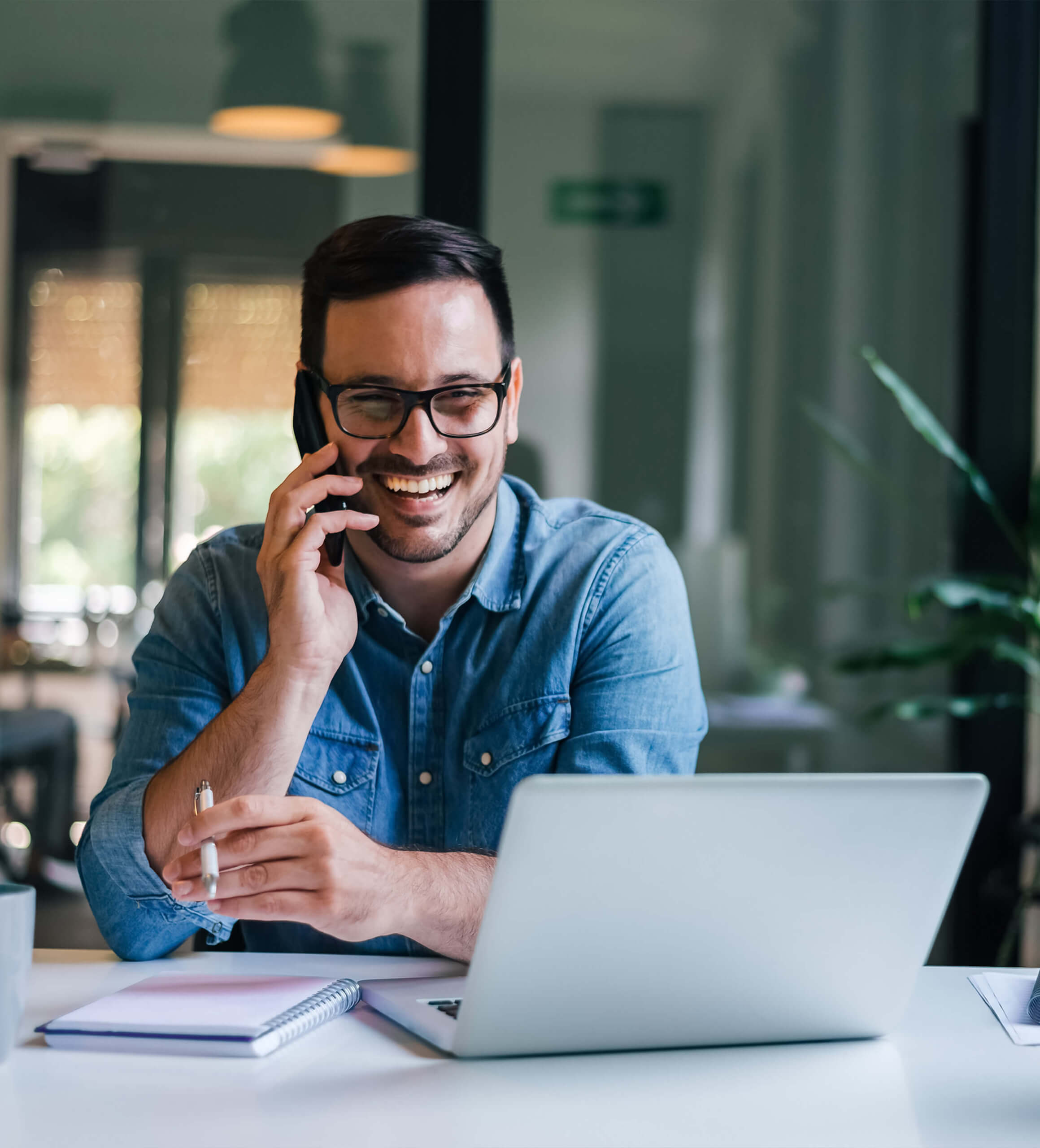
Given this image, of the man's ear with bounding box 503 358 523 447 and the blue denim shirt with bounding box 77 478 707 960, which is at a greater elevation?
the man's ear with bounding box 503 358 523 447

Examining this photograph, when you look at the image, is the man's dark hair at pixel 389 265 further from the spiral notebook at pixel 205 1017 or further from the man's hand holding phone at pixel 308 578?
the spiral notebook at pixel 205 1017

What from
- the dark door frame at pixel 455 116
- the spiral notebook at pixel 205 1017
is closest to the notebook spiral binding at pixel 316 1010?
the spiral notebook at pixel 205 1017

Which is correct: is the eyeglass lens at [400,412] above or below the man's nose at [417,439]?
above

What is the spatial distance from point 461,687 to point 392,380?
15.1 inches

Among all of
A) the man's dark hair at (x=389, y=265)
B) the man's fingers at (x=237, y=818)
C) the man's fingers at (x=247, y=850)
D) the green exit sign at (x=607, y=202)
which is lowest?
the man's fingers at (x=247, y=850)

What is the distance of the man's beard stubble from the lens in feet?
4.89

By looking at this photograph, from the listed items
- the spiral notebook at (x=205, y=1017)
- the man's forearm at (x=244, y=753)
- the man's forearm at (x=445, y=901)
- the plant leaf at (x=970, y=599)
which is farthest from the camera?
the plant leaf at (x=970, y=599)

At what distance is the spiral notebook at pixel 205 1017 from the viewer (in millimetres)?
843

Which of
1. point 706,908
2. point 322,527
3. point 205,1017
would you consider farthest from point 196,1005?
point 322,527

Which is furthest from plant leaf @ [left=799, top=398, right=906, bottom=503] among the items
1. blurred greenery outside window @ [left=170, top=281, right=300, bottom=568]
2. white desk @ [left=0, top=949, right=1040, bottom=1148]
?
white desk @ [left=0, top=949, right=1040, bottom=1148]

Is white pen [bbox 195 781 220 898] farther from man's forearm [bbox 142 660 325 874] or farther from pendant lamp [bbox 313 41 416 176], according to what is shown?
pendant lamp [bbox 313 41 416 176]

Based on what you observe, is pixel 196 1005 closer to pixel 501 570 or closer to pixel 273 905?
pixel 273 905

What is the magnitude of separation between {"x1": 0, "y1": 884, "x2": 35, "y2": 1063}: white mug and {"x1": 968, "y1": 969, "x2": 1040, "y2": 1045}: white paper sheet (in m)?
0.73

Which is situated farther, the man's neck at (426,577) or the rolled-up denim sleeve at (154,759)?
the man's neck at (426,577)
